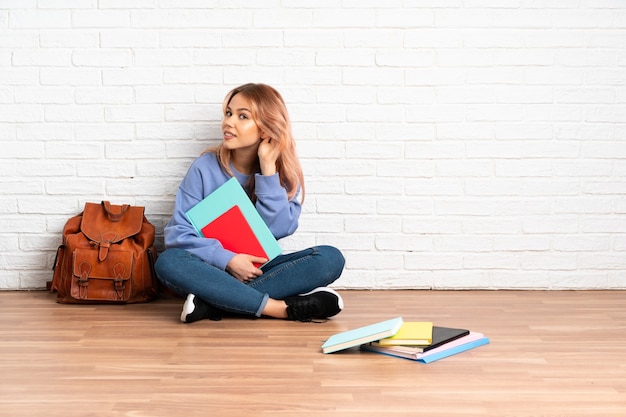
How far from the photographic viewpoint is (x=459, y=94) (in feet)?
11.8

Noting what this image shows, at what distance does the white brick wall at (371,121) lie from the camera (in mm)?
3555

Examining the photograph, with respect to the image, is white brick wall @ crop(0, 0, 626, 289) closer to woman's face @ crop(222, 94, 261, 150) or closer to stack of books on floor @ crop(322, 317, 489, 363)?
woman's face @ crop(222, 94, 261, 150)

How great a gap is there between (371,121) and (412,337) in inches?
50.5

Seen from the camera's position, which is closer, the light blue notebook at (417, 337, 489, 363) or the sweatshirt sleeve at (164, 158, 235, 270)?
the light blue notebook at (417, 337, 489, 363)

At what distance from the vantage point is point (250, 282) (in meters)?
3.22

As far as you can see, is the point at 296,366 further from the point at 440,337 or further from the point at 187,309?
the point at 187,309

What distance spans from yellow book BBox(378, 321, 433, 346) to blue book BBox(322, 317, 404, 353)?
0.09 ft

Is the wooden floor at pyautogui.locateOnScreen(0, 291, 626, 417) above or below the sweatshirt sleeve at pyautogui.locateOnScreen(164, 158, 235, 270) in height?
below

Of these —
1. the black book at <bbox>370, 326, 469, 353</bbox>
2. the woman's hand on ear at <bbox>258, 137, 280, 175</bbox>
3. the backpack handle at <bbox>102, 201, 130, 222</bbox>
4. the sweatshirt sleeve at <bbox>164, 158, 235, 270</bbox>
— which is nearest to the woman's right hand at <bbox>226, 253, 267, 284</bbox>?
the sweatshirt sleeve at <bbox>164, 158, 235, 270</bbox>

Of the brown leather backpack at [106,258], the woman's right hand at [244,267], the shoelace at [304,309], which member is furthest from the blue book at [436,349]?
the brown leather backpack at [106,258]

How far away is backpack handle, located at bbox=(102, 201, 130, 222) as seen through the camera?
3488mm

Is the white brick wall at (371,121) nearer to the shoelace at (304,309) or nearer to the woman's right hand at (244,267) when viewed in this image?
the woman's right hand at (244,267)

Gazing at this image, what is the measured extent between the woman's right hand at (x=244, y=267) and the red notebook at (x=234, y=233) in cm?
4

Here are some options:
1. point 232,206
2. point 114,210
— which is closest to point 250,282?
point 232,206
